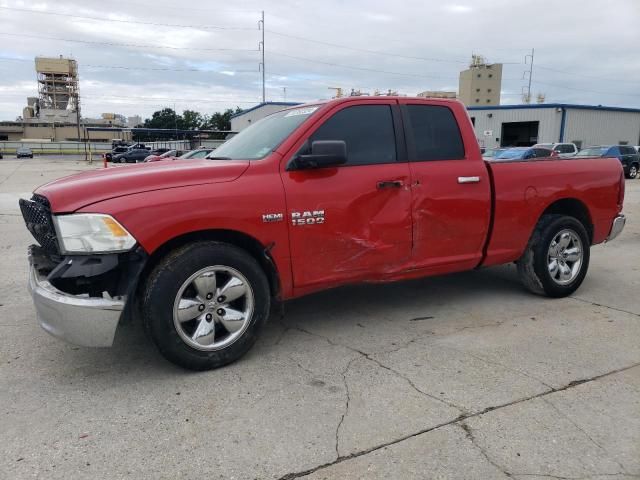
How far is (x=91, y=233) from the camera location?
318cm

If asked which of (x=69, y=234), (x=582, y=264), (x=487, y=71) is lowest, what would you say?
(x=582, y=264)

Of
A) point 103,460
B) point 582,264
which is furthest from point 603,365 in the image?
point 103,460

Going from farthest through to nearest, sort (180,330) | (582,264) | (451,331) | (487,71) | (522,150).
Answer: (487,71), (522,150), (582,264), (451,331), (180,330)

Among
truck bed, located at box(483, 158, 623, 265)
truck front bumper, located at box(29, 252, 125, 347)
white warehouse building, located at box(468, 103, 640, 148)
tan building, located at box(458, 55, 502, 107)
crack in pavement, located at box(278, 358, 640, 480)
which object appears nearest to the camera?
crack in pavement, located at box(278, 358, 640, 480)

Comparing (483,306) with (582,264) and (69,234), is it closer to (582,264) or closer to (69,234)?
(582,264)

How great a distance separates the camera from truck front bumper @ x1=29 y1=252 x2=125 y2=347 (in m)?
3.18

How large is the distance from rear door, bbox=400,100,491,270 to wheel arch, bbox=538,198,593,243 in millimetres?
1106

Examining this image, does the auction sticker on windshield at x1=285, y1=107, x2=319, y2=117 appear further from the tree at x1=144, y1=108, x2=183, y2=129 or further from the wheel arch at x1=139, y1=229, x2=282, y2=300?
the tree at x1=144, y1=108, x2=183, y2=129

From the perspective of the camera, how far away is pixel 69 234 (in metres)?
3.20

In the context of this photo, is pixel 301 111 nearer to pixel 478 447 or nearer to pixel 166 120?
pixel 478 447

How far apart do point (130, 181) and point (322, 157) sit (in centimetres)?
132

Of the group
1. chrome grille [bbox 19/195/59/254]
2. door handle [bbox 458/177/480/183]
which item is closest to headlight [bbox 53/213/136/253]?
chrome grille [bbox 19/195/59/254]

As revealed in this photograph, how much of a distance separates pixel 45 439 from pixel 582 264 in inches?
200

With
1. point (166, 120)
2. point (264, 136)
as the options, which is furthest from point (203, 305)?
point (166, 120)
